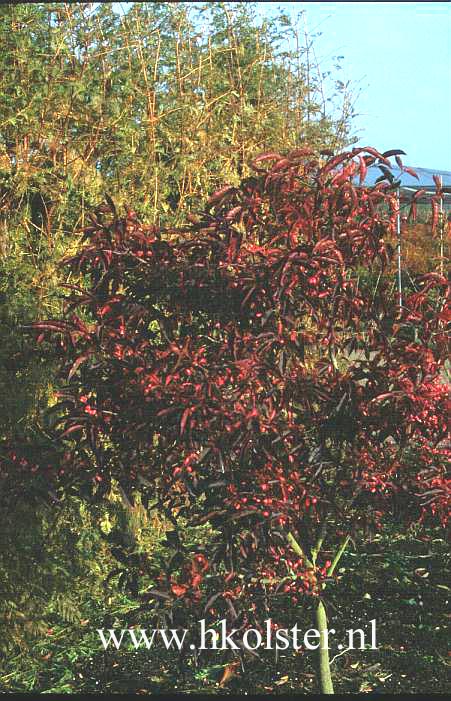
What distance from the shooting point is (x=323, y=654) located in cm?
310

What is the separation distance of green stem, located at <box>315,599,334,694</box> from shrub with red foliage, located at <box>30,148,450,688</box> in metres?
0.30

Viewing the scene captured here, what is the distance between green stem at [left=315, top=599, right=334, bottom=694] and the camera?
3.08 meters

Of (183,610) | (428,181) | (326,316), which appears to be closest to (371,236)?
(326,316)

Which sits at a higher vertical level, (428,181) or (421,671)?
(428,181)

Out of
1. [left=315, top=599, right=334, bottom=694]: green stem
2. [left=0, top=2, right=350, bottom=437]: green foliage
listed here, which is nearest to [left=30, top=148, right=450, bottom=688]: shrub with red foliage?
[left=315, top=599, right=334, bottom=694]: green stem

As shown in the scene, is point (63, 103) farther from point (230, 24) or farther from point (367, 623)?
point (367, 623)

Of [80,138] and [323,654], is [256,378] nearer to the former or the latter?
[323,654]

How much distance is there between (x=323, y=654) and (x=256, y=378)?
115 centimetres

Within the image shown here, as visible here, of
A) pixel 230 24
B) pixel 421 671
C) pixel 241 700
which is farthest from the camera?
pixel 230 24

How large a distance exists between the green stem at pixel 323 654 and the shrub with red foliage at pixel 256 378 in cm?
30

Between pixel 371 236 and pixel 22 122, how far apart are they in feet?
6.71

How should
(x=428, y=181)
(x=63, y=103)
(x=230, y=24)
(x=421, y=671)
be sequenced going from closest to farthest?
(x=421, y=671) → (x=63, y=103) → (x=230, y=24) → (x=428, y=181)

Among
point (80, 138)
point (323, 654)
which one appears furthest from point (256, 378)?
point (80, 138)

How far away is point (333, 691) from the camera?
328 centimetres
